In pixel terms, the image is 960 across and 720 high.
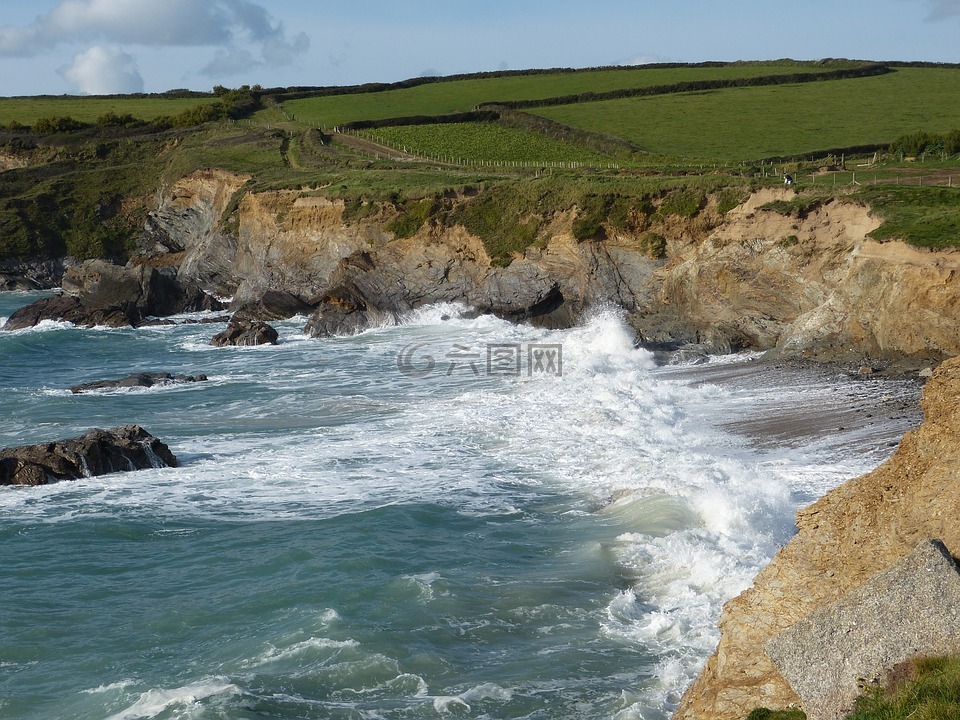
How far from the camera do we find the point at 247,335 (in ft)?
143

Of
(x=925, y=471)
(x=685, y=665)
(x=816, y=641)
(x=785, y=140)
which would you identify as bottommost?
(x=685, y=665)

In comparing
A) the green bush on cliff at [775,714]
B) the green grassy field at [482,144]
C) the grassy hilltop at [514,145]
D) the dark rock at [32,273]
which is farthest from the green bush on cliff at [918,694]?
the dark rock at [32,273]

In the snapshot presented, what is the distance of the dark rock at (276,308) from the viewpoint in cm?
5072

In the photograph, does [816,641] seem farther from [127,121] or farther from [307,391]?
[127,121]

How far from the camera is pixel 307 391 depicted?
3294cm

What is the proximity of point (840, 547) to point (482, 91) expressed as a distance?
8524 centimetres

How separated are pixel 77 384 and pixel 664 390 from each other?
69.2 feet

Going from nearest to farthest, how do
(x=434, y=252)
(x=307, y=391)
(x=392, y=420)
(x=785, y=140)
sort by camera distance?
(x=392, y=420) < (x=307, y=391) < (x=434, y=252) < (x=785, y=140)

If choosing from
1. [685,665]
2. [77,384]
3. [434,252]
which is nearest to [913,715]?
[685,665]

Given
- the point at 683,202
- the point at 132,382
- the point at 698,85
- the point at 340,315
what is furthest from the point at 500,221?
the point at 698,85

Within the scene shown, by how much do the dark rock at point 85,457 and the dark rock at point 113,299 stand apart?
28354mm

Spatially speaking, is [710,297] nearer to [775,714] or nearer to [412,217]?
[412,217]

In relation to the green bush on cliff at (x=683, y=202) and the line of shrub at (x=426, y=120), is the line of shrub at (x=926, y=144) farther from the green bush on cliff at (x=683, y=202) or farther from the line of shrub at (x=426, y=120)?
the line of shrub at (x=426, y=120)

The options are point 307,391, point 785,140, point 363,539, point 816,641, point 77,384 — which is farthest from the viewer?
point 785,140
